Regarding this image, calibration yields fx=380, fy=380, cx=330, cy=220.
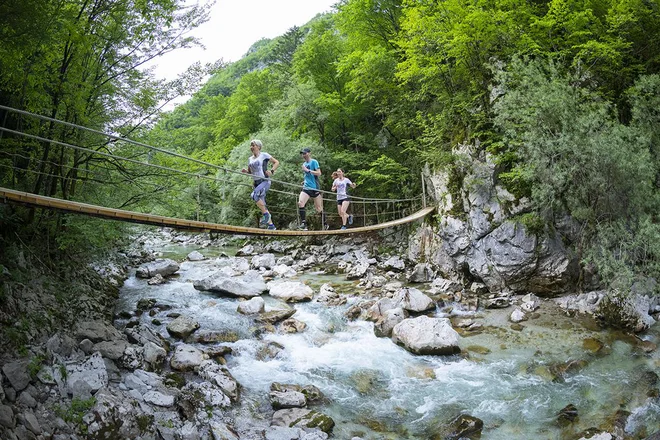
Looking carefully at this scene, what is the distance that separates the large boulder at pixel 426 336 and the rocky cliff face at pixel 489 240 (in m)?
2.92

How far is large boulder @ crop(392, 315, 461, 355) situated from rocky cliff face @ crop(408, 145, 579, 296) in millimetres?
2921

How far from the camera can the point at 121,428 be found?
411 centimetres

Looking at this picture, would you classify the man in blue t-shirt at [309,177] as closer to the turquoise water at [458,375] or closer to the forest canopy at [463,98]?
the forest canopy at [463,98]

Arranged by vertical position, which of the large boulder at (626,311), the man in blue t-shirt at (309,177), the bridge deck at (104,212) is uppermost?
the man in blue t-shirt at (309,177)

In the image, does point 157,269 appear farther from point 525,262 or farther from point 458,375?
point 525,262

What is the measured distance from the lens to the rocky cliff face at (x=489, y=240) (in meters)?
9.17

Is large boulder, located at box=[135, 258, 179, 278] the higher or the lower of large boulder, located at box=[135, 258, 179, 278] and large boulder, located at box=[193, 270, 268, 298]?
the lower

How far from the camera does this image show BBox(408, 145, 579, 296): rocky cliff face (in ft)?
30.1

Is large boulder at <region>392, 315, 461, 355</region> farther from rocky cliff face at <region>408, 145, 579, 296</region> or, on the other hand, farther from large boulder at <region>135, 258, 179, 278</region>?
large boulder at <region>135, 258, 179, 278</region>

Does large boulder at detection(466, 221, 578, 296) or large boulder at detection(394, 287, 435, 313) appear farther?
large boulder at detection(466, 221, 578, 296)

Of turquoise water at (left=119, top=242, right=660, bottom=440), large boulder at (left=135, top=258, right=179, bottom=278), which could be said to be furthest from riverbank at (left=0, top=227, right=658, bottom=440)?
large boulder at (left=135, top=258, right=179, bottom=278)

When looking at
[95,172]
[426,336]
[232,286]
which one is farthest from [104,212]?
[232,286]

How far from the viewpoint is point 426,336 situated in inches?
285

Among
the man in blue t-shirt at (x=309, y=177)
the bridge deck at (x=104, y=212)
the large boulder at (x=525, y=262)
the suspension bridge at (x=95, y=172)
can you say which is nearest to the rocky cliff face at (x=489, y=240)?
the large boulder at (x=525, y=262)
